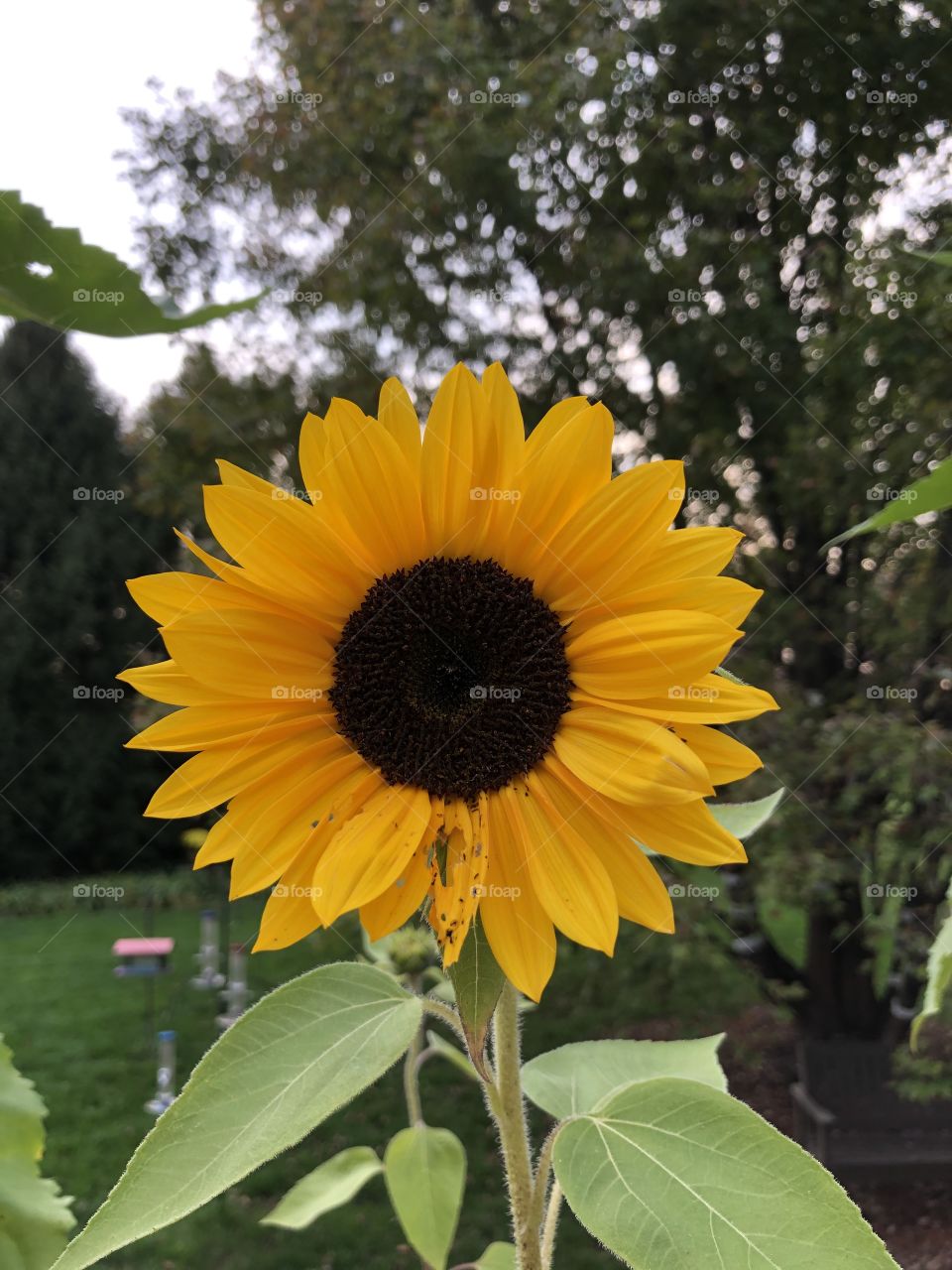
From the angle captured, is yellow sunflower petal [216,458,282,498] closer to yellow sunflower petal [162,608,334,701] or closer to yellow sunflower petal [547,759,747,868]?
yellow sunflower petal [162,608,334,701]

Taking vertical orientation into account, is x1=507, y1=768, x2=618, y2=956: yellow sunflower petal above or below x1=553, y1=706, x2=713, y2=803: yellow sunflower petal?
below


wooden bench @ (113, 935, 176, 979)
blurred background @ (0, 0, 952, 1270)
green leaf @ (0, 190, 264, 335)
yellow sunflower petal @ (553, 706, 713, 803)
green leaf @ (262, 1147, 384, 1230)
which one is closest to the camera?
green leaf @ (0, 190, 264, 335)

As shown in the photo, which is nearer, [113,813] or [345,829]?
[345,829]

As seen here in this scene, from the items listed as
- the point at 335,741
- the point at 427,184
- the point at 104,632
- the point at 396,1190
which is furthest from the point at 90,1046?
the point at 335,741

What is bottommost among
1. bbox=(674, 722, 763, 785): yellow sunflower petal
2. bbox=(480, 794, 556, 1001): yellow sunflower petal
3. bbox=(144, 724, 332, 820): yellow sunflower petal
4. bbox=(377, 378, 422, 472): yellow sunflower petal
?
bbox=(480, 794, 556, 1001): yellow sunflower petal

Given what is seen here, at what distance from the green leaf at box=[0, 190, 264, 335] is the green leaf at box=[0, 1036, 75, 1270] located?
298 millimetres

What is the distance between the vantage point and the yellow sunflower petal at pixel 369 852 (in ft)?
1.67

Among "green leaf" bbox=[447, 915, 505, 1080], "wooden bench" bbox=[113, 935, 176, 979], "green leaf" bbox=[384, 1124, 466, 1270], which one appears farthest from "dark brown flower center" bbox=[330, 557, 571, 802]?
"wooden bench" bbox=[113, 935, 176, 979]

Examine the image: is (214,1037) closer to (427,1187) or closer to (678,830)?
(427,1187)

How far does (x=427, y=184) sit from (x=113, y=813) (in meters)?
4.98

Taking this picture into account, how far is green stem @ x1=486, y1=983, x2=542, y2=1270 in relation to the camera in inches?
20.7

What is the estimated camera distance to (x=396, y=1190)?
88 centimetres

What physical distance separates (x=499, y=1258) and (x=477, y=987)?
1.53 ft

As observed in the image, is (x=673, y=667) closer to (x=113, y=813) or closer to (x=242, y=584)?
(x=242, y=584)
